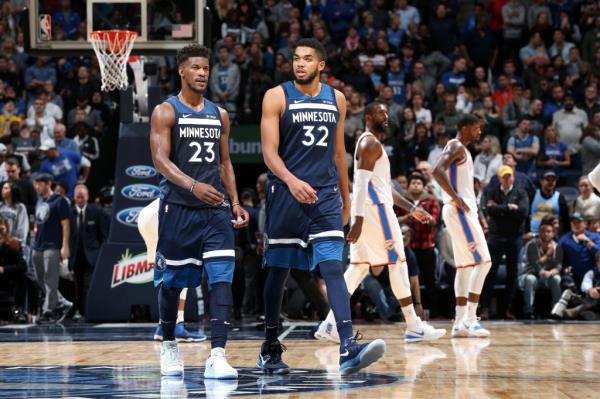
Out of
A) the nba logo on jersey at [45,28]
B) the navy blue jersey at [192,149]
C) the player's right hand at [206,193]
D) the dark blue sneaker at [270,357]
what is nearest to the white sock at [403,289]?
the dark blue sneaker at [270,357]

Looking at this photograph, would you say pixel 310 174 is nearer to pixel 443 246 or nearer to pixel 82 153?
pixel 443 246

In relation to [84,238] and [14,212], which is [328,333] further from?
[14,212]

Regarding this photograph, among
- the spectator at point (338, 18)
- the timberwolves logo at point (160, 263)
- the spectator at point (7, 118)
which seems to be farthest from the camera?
the spectator at point (338, 18)

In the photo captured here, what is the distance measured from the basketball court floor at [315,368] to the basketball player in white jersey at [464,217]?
1.33 feet

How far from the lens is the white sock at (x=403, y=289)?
10023 mm

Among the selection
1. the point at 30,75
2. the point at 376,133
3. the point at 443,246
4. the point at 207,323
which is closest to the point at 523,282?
the point at 443,246

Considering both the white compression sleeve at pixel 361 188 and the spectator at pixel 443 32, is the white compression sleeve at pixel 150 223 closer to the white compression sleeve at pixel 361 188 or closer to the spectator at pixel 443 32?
the white compression sleeve at pixel 361 188

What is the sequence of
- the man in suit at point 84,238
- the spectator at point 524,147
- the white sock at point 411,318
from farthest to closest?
the spectator at point 524,147
the man in suit at point 84,238
the white sock at point 411,318

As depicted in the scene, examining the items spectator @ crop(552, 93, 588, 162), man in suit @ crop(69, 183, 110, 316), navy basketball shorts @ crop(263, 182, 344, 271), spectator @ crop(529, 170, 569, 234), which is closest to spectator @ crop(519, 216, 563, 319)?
spectator @ crop(529, 170, 569, 234)

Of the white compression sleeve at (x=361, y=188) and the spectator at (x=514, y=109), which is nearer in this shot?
the white compression sleeve at (x=361, y=188)

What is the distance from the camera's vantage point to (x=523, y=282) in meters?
14.5

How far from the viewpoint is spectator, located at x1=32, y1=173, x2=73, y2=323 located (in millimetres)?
14641

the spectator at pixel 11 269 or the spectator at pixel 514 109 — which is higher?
the spectator at pixel 514 109

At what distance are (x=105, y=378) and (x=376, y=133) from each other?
13.1 feet
